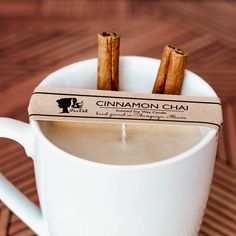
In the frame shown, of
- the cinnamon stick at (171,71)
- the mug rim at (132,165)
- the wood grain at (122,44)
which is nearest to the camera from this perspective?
the mug rim at (132,165)

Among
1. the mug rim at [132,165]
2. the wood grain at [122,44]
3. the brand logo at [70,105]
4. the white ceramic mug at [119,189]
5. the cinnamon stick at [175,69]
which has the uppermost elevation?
the cinnamon stick at [175,69]

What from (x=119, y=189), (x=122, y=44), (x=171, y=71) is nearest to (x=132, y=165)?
(x=119, y=189)

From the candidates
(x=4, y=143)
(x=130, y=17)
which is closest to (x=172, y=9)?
(x=130, y=17)

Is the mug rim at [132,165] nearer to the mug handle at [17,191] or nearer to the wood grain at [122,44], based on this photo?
the mug handle at [17,191]

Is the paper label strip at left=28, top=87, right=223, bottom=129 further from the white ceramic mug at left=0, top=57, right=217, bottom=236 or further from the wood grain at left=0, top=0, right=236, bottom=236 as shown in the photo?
the wood grain at left=0, top=0, right=236, bottom=236

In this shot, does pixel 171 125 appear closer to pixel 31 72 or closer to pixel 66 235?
pixel 66 235

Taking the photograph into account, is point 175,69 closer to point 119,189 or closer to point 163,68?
point 163,68

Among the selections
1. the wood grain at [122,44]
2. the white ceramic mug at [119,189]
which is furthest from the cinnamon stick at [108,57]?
the wood grain at [122,44]

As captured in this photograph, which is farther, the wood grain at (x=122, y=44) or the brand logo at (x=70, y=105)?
the wood grain at (x=122, y=44)
